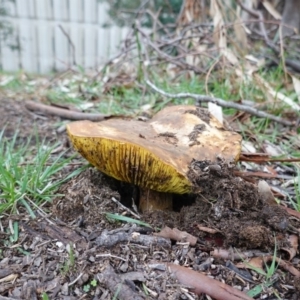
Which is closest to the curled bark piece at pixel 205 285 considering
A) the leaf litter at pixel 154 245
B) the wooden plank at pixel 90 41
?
the leaf litter at pixel 154 245

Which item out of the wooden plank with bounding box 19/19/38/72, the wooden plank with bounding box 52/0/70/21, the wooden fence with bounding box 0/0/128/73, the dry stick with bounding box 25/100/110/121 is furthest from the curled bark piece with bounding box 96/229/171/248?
the wooden plank with bounding box 52/0/70/21

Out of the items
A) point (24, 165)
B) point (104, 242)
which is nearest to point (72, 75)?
point (24, 165)

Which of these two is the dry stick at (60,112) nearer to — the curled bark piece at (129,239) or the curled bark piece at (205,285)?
the curled bark piece at (129,239)

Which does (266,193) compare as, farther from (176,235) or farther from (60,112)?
(60,112)

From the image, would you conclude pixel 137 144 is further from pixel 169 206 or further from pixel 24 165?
pixel 24 165

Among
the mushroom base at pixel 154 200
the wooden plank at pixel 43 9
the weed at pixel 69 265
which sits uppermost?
the mushroom base at pixel 154 200
